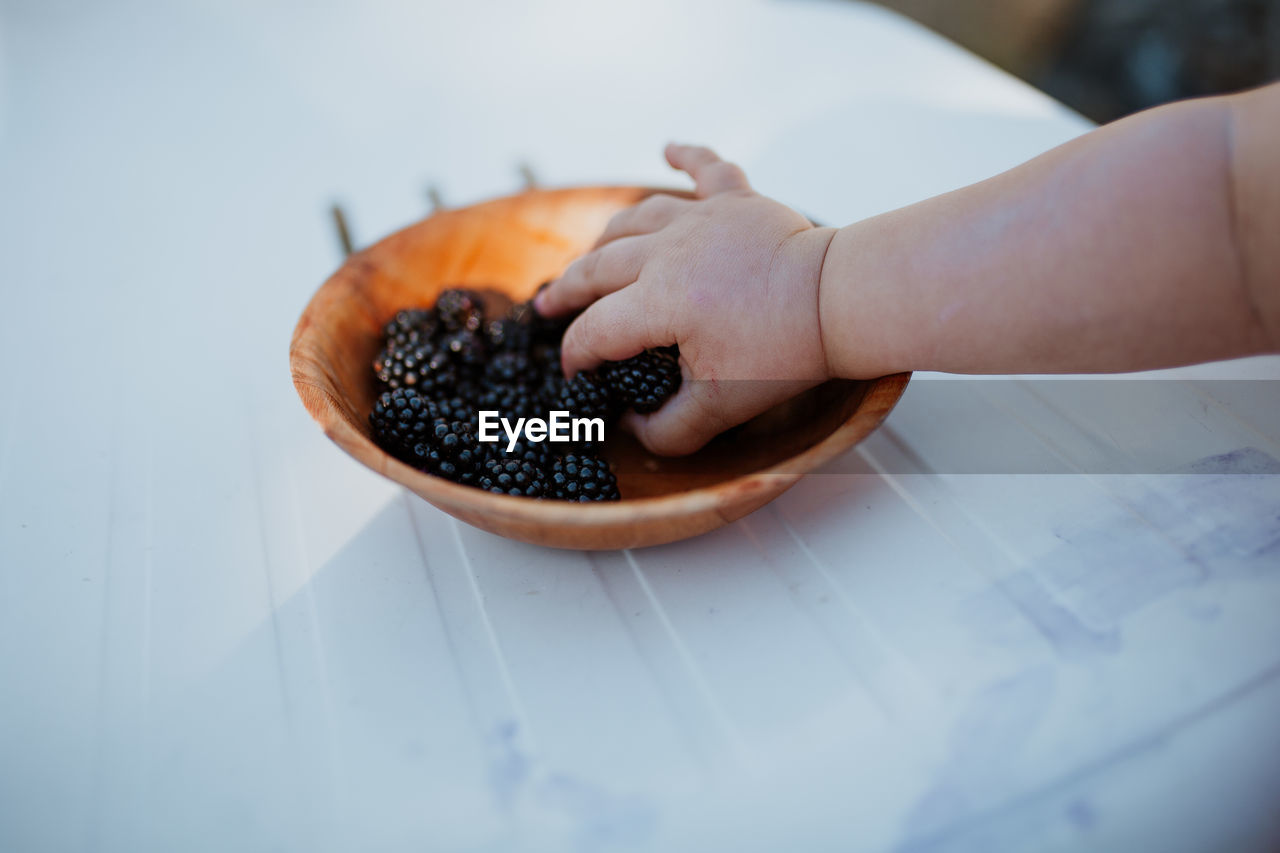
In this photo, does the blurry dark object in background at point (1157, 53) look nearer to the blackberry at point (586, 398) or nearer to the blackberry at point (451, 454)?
the blackberry at point (586, 398)

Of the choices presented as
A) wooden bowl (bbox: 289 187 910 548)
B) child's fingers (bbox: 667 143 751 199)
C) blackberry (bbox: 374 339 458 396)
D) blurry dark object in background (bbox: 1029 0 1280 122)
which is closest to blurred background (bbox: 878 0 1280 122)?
blurry dark object in background (bbox: 1029 0 1280 122)

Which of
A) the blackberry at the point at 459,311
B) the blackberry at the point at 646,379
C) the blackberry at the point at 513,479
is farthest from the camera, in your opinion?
the blackberry at the point at 459,311

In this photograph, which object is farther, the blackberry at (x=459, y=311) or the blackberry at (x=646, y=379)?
the blackberry at (x=459, y=311)

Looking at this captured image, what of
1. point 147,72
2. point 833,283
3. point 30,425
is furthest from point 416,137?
point 833,283

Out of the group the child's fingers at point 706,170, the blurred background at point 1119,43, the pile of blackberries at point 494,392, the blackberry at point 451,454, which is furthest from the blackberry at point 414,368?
the blurred background at point 1119,43

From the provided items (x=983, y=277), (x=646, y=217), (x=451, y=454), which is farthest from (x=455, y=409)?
(x=983, y=277)

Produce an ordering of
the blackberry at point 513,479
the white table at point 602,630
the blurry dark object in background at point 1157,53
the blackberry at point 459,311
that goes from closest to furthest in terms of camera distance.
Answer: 1. the white table at point 602,630
2. the blackberry at point 513,479
3. the blackberry at point 459,311
4. the blurry dark object in background at point 1157,53

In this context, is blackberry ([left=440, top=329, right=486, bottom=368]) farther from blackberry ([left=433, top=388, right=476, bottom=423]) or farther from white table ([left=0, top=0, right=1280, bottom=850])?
white table ([left=0, top=0, right=1280, bottom=850])
